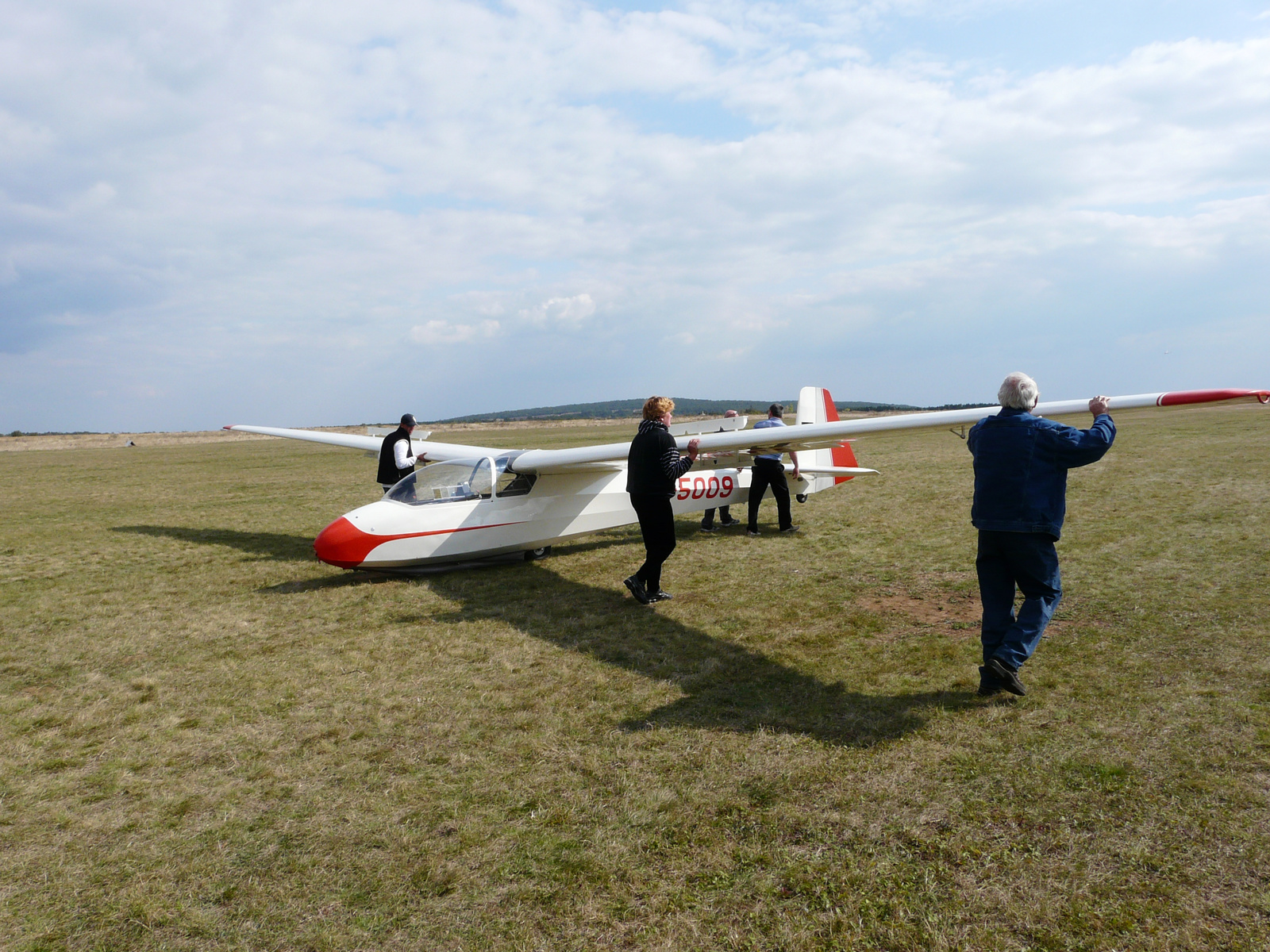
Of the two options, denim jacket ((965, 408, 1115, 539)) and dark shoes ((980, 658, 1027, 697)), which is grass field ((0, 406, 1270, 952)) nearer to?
dark shoes ((980, 658, 1027, 697))

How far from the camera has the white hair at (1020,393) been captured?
15.0ft

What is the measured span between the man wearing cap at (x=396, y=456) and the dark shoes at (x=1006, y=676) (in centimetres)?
815

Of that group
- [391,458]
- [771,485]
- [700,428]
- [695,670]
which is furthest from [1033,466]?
[391,458]

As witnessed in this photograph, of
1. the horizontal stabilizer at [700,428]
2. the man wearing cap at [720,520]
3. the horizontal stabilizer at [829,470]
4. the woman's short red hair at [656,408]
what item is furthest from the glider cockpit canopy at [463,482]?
the horizontal stabilizer at [829,470]

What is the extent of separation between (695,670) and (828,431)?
3.20 metres

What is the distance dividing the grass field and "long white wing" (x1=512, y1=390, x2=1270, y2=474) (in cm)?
157

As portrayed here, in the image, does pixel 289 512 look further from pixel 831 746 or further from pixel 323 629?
pixel 831 746

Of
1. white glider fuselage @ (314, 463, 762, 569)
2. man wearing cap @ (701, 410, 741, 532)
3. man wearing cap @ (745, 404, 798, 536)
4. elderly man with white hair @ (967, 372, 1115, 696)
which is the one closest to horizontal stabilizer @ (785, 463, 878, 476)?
man wearing cap @ (745, 404, 798, 536)

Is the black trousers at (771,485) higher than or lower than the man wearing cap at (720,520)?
higher

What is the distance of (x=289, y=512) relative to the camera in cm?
1526

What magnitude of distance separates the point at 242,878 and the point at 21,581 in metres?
8.91

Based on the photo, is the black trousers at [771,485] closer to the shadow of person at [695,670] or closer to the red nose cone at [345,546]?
the shadow of person at [695,670]

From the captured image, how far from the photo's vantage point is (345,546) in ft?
26.9

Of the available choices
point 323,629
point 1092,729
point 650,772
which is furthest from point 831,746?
point 323,629
